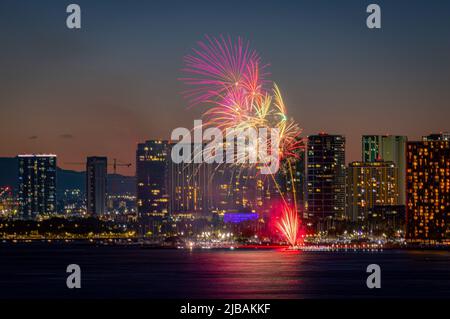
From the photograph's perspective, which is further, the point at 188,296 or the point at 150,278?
the point at 150,278
